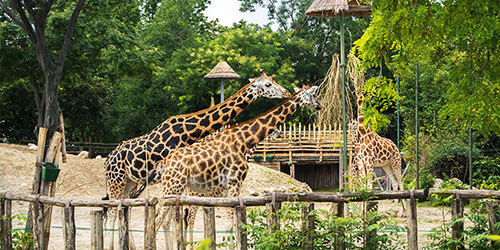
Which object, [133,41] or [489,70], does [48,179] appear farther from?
[133,41]

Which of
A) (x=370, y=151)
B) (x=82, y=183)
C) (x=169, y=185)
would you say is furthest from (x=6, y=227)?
Answer: (x=82, y=183)

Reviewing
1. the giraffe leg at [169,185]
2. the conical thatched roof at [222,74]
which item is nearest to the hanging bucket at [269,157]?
the conical thatched roof at [222,74]

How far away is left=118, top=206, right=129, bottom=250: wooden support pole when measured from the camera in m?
8.19

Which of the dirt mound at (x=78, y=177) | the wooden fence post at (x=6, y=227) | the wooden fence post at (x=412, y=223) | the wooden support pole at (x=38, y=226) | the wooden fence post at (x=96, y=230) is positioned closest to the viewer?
the wooden fence post at (x=412, y=223)

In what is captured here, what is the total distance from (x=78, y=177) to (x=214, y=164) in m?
9.32

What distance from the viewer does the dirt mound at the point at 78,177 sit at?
54.0 feet

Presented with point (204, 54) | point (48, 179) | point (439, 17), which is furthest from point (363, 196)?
point (204, 54)

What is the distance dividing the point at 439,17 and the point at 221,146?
12.4 ft

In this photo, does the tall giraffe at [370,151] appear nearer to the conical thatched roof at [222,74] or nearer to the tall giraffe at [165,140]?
the tall giraffe at [165,140]

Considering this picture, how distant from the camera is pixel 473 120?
9.18 m

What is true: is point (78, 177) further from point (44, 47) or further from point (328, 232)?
point (328, 232)

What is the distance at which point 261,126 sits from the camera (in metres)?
10.1

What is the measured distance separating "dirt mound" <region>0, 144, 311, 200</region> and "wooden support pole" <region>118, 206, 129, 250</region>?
789 centimetres

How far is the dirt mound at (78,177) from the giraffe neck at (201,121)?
19.6 ft
